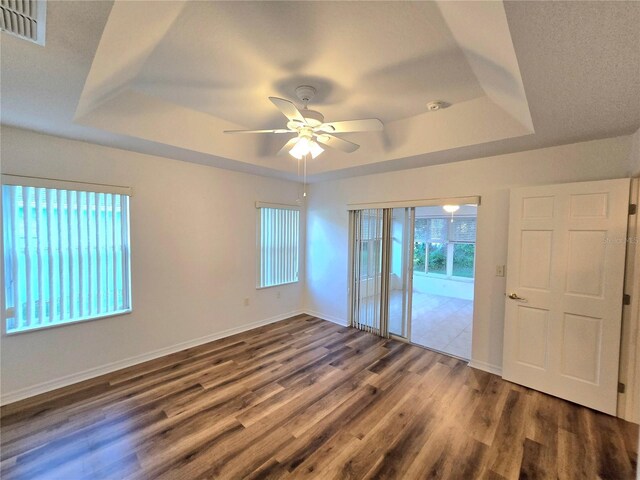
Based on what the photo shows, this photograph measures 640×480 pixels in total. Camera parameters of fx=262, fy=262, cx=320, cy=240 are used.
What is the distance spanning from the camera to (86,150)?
270cm

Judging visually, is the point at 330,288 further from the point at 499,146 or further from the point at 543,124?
the point at 543,124

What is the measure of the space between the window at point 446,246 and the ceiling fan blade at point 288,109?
5.41 metres

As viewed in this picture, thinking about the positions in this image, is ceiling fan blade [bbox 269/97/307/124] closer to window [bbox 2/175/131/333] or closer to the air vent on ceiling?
the air vent on ceiling

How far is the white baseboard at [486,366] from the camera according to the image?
9.64ft

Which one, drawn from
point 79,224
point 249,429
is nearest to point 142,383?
point 249,429

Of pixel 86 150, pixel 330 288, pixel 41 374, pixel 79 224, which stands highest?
pixel 86 150

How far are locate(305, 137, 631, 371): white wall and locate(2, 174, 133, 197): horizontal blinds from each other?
294cm

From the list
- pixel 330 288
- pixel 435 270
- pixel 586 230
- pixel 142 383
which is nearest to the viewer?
pixel 586 230

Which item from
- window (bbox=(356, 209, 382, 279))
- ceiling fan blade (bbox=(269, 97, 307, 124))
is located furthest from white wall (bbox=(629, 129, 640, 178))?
ceiling fan blade (bbox=(269, 97, 307, 124))

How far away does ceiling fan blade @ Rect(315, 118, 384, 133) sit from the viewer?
2062mm

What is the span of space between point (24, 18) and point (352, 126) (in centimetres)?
184

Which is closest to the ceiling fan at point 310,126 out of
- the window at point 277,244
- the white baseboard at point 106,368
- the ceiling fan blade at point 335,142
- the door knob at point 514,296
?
the ceiling fan blade at point 335,142

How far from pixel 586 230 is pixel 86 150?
4.89m

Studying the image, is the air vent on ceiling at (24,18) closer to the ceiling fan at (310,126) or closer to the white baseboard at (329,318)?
the ceiling fan at (310,126)
